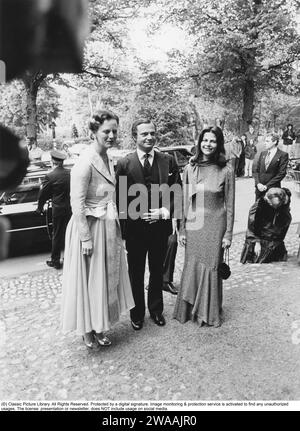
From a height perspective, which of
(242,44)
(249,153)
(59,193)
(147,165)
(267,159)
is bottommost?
(59,193)

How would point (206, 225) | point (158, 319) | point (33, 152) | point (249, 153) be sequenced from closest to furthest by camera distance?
point (33, 152)
point (206, 225)
point (158, 319)
point (249, 153)

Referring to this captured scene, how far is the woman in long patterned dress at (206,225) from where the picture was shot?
10.3 ft

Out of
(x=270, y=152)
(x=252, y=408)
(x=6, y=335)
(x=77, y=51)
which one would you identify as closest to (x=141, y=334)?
(x=6, y=335)

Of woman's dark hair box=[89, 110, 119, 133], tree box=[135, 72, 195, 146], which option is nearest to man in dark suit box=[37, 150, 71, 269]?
woman's dark hair box=[89, 110, 119, 133]

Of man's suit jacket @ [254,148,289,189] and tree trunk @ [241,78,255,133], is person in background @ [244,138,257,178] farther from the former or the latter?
man's suit jacket @ [254,148,289,189]

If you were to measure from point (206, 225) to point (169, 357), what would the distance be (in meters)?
1.07

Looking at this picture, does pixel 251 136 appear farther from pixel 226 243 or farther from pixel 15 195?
pixel 15 195

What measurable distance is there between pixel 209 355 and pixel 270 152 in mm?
4151

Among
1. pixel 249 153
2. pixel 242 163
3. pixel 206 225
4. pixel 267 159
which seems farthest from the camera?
pixel 242 163

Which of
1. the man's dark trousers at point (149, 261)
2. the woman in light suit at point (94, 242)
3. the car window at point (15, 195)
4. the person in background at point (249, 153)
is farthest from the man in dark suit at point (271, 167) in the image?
the person in background at point (249, 153)

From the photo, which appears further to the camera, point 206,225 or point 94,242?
point 206,225

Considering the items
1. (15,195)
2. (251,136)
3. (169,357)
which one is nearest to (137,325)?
(169,357)

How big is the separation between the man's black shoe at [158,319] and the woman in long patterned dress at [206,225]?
0.55 feet

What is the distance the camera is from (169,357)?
286 cm
